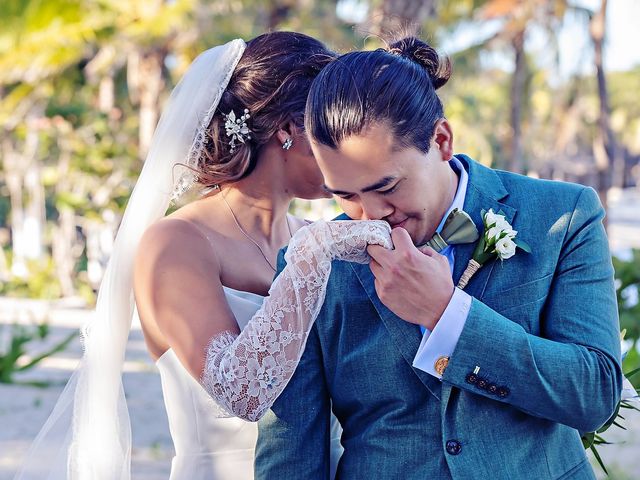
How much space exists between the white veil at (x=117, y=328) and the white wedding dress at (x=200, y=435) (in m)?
0.20

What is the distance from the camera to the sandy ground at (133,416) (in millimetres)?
8297

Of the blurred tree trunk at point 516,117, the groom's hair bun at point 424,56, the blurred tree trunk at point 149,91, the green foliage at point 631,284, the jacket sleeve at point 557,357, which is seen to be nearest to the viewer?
the jacket sleeve at point 557,357

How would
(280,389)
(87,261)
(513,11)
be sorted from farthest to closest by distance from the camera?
1. (513,11)
2. (87,261)
3. (280,389)

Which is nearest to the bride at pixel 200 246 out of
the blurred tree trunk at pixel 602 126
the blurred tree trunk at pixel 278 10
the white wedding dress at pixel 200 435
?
the white wedding dress at pixel 200 435

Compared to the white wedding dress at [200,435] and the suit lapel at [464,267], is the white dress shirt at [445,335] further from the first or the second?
the white wedding dress at [200,435]

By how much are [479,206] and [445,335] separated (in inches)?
18.6

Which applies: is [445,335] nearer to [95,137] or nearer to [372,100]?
[372,100]

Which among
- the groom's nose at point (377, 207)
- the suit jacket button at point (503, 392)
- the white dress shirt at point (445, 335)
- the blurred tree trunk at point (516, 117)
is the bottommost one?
the blurred tree trunk at point (516, 117)

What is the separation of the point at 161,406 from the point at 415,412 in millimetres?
8673

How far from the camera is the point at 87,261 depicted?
1931cm

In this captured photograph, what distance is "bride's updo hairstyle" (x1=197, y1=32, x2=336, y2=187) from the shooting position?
3264 millimetres

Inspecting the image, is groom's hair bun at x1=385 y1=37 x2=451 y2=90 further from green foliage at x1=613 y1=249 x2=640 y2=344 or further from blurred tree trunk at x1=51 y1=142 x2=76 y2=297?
blurred tree trunk at x1=51 y1=142 x2=76 y2=297

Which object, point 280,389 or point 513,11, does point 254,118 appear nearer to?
point 280,389

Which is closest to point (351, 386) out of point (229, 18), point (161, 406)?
point (161, 406)
